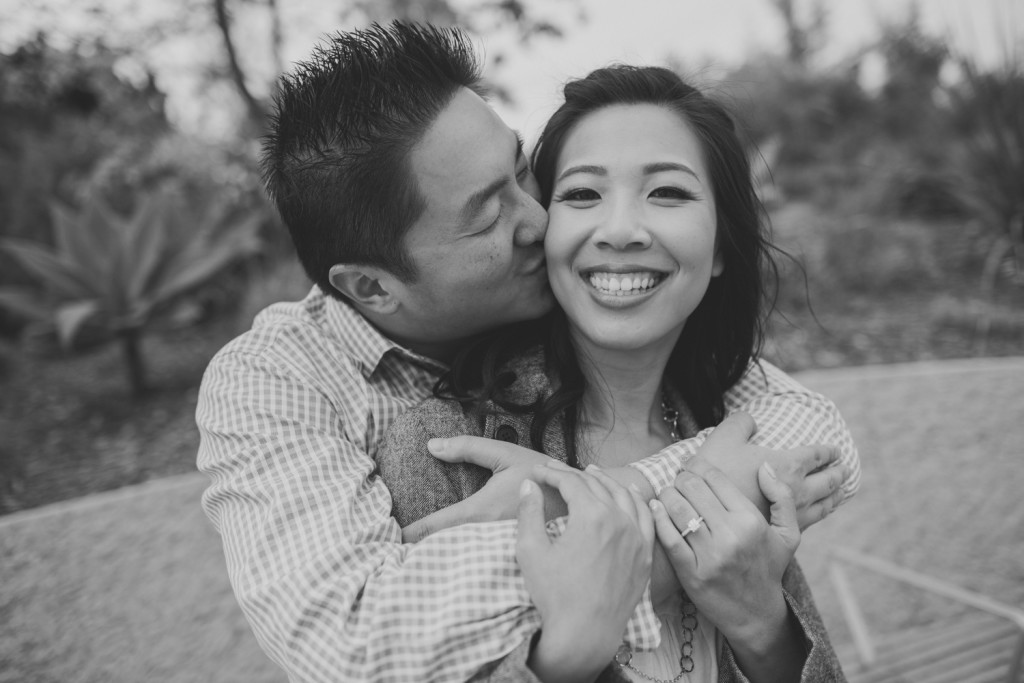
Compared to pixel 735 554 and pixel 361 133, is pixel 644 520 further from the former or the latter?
pixel 361 133

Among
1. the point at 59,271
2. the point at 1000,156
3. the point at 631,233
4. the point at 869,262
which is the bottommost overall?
the point at 869,262

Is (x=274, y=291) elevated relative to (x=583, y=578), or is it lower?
lower

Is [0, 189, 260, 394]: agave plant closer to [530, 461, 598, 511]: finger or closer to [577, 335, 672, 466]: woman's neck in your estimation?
[577, 335, 672, 466]: woman's neck

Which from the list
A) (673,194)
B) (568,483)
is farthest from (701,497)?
(673,194)

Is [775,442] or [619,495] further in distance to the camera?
[775,442]

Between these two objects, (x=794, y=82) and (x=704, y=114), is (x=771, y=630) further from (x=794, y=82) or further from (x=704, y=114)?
(x=794, y=82)

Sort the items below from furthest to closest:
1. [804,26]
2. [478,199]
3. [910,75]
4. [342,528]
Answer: [804,26]
[910,75]
[478,199]
[342,528]

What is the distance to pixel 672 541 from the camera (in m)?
1.37

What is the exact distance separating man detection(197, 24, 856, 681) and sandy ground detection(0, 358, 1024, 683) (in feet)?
6.18

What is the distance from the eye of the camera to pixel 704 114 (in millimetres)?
1854

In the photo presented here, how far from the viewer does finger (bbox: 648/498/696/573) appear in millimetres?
1365

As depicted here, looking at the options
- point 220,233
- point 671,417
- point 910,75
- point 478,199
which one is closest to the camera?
point 478,199

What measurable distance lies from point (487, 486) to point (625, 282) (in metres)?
0.58

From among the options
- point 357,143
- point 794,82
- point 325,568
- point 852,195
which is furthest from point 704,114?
point 794,82
